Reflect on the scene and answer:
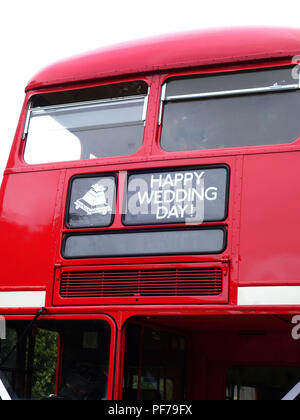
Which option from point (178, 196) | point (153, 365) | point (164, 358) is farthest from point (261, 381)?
point (178, 196)

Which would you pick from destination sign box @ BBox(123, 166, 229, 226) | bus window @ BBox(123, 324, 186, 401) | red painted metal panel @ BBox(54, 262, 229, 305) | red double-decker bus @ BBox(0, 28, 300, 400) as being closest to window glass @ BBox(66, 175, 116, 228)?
red double-decker bus @ BBox(0, 28, 300, 400)

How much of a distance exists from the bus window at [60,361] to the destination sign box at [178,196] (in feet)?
3.35

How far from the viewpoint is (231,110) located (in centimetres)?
576

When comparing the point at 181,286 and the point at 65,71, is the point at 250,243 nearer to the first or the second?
the point at 181,286

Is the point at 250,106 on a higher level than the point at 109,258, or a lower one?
higher

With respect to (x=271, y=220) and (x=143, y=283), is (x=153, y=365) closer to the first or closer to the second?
(x=143, y=283)

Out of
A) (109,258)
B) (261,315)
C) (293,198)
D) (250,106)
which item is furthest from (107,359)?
(250,106)

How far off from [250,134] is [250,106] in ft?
0.82

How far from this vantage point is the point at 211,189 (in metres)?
5.62

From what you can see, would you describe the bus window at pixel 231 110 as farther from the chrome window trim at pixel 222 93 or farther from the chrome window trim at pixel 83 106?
the chrome window trim at pixel 83 106

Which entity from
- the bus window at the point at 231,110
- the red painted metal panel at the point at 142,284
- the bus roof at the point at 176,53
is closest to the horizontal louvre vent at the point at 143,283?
the red painted metal panel at the point at 142,284

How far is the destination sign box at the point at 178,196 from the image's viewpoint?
5.60 meters

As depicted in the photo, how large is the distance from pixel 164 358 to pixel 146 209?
1.73m
